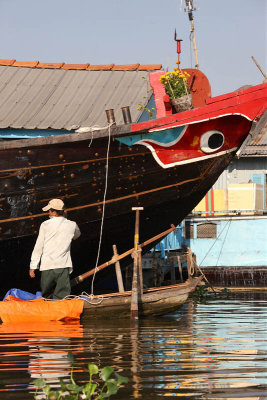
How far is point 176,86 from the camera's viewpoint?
11.6 meters

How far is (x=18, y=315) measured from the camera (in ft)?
31.7

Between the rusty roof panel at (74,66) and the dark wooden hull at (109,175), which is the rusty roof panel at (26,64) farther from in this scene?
the dark wooden hull at (109,175)

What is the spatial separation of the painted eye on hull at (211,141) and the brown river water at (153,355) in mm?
2602

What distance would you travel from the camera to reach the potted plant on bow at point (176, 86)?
11477mm

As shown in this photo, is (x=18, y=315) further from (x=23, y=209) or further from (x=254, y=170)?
(x=254, y=170)

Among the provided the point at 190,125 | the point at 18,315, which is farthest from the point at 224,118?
the point at 18,315

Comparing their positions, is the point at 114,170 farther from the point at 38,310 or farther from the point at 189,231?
the point at 189,231

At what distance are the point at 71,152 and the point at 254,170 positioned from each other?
49.5 feet

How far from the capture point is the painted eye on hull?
1145 centimetres

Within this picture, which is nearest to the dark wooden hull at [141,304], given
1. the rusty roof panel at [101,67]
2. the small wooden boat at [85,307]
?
the small wooden boat at [85,307]

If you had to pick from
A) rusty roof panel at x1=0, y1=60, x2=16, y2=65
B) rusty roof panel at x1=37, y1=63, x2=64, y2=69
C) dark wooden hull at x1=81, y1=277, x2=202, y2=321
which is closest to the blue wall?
rusty roof panel at x1=37, y1=63, x2=64, y2=69

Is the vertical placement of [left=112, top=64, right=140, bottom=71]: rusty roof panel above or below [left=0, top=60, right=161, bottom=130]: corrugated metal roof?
above

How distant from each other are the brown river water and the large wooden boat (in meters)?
1.82

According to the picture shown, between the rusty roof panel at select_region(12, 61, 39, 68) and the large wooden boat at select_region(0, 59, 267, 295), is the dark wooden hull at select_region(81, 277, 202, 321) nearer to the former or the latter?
the large wooden boat at select_region(0, 59, 267, 295)
